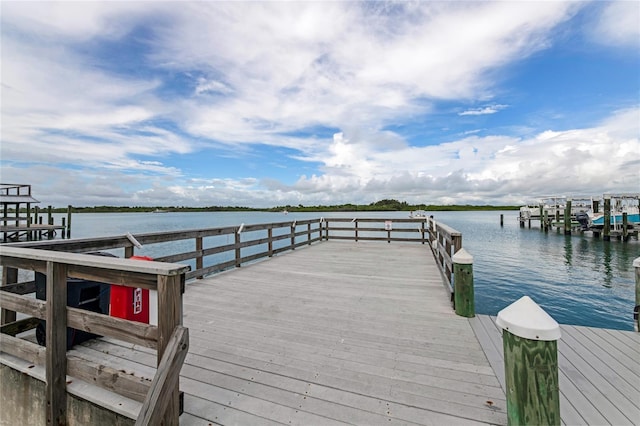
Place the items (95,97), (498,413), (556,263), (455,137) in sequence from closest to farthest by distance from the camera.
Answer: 1. (498,413)
2. (95,97)
3. (556,263)
4. (455,137)

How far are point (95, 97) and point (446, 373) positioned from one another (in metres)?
14.0

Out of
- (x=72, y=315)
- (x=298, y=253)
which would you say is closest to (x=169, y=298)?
(x=72, y=315)

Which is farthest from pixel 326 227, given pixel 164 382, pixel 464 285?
pixel 164 382

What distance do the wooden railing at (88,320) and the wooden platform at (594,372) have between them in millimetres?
2406

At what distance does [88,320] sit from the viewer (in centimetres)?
195

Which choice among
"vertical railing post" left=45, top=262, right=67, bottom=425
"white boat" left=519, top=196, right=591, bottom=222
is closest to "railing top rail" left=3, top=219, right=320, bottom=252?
"vertical railing post" left=45, top=262, right=67, bottom=425

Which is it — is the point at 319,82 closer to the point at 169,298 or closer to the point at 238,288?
the point at 238,288

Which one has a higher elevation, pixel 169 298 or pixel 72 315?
pixel 169 298

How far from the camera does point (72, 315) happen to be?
2012 millimetres

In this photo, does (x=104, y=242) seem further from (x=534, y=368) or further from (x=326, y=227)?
(x=326, y=227)

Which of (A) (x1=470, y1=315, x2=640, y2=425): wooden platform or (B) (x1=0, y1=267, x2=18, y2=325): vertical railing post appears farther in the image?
(B) (x1=0, y1=267, x2=18, y2=325): vertical railing post

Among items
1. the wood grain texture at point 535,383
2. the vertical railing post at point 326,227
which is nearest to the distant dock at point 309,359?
the wood grain texture at point 535,383

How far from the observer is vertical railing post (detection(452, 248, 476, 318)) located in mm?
3518

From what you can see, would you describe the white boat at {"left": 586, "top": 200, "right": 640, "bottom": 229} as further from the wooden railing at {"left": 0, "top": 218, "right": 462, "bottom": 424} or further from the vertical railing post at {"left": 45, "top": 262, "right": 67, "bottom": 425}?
the vertical railing post at {"left": 45, "top": 262, "right": 67, "bottom": 425}
